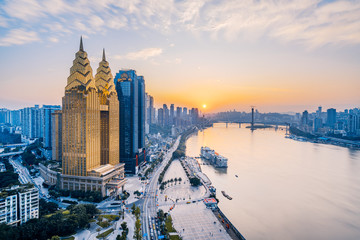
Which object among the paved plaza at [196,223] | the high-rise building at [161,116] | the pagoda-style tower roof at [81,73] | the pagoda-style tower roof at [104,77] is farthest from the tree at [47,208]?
the high-rise building at [161,116]

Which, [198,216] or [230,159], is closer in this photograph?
[198,216]

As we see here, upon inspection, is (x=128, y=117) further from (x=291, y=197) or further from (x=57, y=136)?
(x=291, y=197)

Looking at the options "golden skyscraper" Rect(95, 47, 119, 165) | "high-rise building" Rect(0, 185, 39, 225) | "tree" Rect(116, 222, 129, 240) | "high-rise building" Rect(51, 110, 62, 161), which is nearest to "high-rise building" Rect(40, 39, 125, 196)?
"golden skyscraper" Rect(95, 47, 119, 165)

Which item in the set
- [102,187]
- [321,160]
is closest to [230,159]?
[321,160]

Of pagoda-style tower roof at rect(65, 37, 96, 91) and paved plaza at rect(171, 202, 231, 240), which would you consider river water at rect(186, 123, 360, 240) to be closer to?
paved plaza at rect(171, 202, 231, 240)

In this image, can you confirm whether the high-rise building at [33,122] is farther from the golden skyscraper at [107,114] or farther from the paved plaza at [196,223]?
the paved plaza at [196,223]

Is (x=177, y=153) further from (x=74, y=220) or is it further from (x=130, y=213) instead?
(x=74, y=220)
